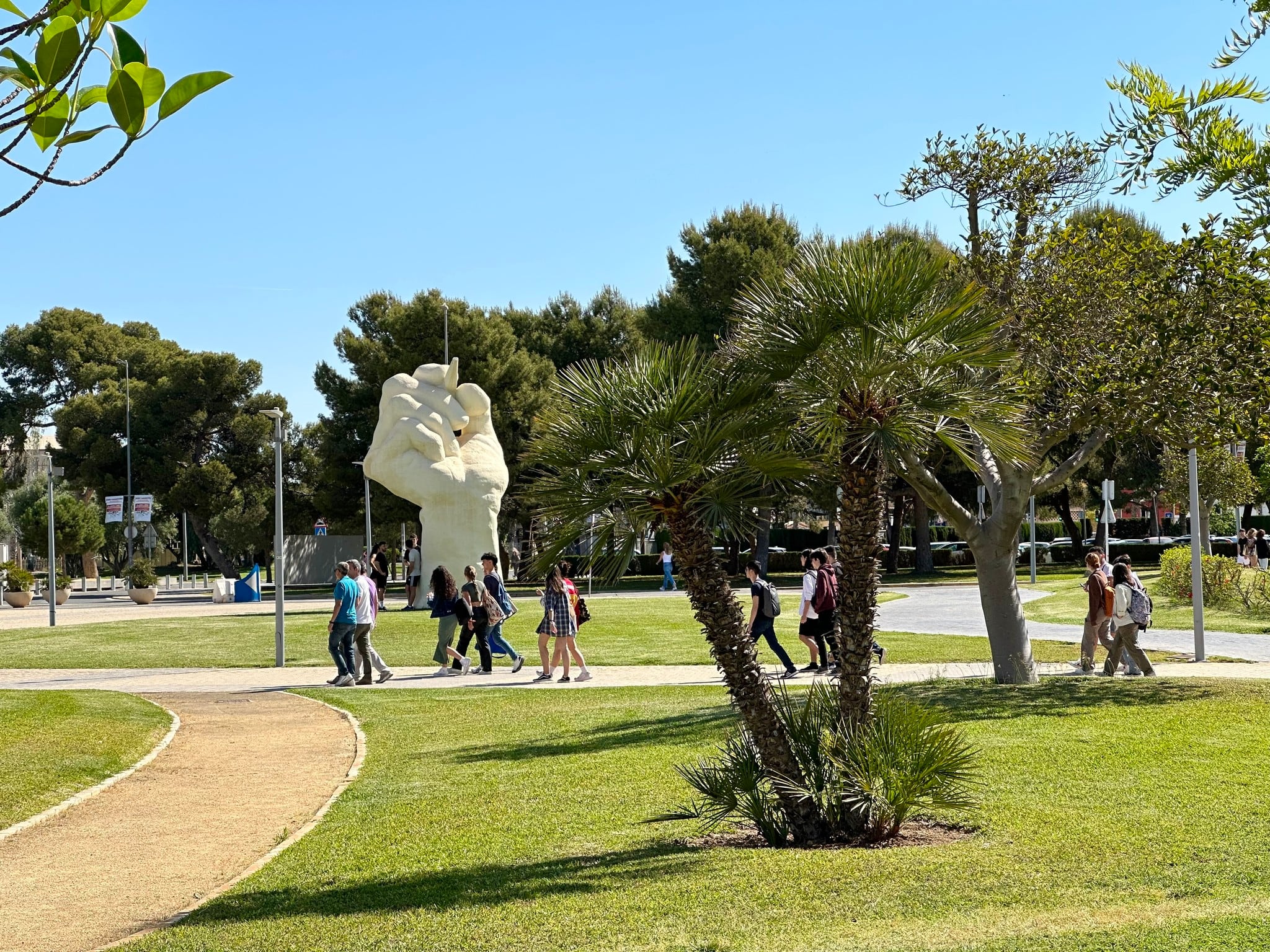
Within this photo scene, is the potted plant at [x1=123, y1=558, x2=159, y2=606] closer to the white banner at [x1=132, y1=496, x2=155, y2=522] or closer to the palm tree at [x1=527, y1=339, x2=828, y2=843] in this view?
the white banner at [x1=132, y1=496, x2=155, y2=522]

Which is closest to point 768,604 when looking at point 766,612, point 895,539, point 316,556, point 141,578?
point 766,612

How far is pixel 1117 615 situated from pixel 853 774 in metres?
9.42

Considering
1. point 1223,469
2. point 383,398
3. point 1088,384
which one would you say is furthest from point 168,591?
point 1088,384

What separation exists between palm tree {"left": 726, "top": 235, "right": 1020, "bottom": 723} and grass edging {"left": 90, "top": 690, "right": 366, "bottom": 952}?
358 centimetres

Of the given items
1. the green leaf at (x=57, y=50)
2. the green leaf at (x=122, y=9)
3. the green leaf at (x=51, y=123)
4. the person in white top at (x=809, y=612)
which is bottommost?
the person in white top at (x=809, y=612)

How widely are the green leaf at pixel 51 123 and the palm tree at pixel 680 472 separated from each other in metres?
3.30

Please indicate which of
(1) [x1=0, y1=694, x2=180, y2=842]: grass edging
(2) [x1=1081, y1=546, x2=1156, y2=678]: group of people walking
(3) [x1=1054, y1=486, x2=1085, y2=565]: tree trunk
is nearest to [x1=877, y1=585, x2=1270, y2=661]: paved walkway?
(2) [x1=1081, y1=546, x2=1156, y2=678]: group of people walking

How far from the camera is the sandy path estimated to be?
6695 millimetres

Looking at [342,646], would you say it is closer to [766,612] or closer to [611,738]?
[766,612]

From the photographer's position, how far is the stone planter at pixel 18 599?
128 ft

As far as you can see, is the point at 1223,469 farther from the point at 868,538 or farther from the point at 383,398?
the point at 868,538

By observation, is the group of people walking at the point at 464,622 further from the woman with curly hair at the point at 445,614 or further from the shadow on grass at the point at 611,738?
the shadow on grass at the point at 611,738

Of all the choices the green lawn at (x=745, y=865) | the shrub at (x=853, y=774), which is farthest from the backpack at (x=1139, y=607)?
the shrub at (x=853, y=774)

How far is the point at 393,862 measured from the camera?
292 inches
